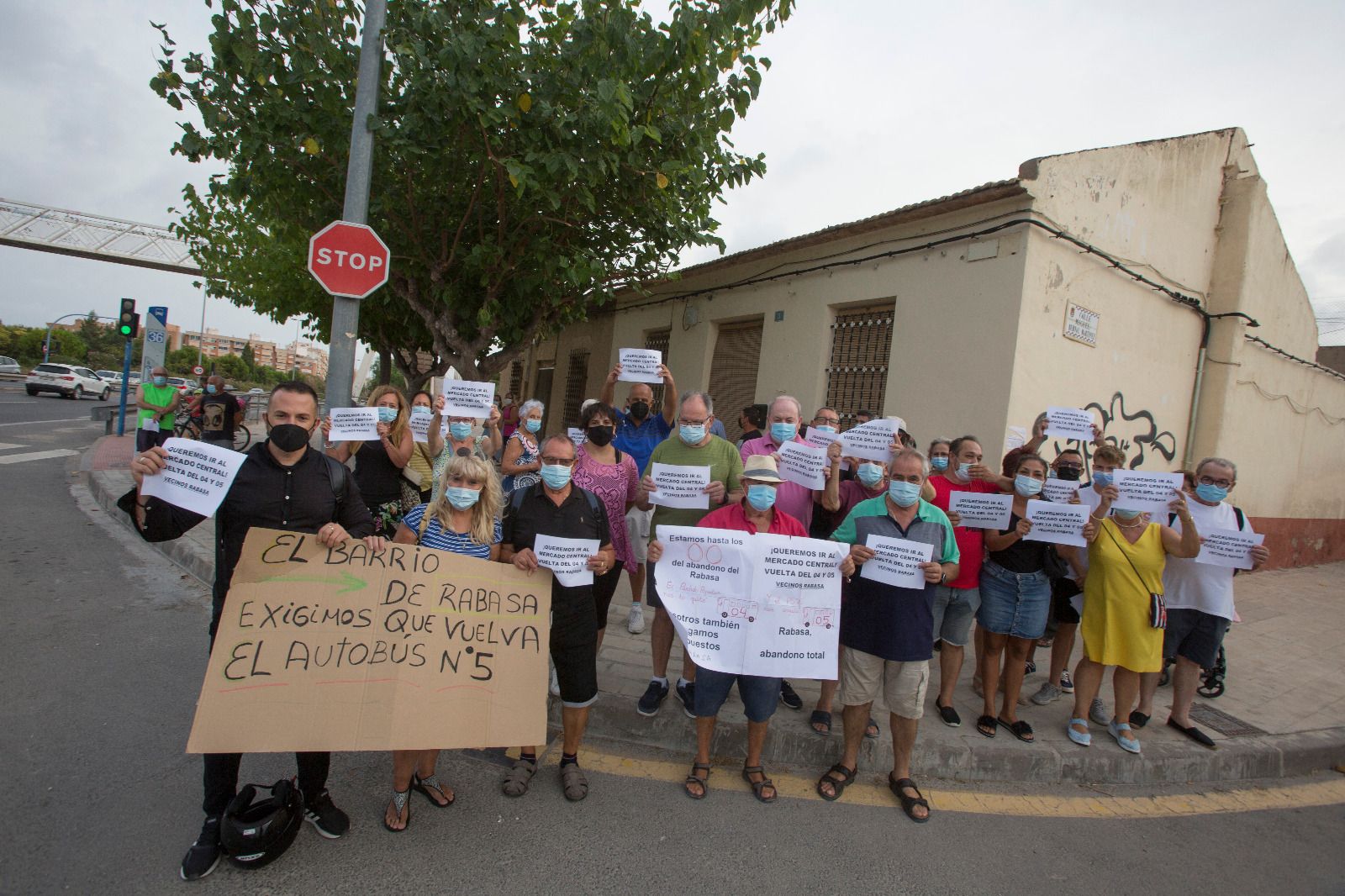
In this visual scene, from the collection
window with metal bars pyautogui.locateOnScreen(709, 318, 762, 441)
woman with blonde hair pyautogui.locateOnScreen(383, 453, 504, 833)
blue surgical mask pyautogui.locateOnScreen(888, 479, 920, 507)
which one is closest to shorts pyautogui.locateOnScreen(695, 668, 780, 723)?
blue surgical mask pyautogui.locateOnScreen(888, 479, 920, 507)

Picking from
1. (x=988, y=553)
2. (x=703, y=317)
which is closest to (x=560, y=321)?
(x=703, y=317)

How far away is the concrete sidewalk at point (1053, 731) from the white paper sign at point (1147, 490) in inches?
57.7

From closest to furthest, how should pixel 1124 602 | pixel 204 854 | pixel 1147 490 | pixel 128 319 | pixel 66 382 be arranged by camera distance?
pixel 204 854, pixel 1147 490, pixel 1124 602, pixel 128 319, pixel 66 382

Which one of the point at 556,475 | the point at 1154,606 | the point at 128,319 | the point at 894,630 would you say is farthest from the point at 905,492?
the point at 128,319

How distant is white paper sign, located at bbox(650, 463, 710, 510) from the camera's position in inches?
146

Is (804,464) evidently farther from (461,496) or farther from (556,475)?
(461,496)

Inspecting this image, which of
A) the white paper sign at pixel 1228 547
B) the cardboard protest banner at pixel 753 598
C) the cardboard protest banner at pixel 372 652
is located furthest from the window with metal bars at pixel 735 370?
the cardboard protest banner at pixel 372 652

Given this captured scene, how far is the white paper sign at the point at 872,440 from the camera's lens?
3.89m

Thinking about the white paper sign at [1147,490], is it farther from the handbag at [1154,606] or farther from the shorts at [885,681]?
the shorts at [885,681]

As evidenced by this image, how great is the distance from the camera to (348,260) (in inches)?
199

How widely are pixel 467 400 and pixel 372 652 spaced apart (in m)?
2.17

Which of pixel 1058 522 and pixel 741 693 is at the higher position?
pixel 1058 522

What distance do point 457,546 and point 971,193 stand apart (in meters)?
6.98

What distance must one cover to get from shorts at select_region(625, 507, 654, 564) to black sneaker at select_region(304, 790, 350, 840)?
239 cm
